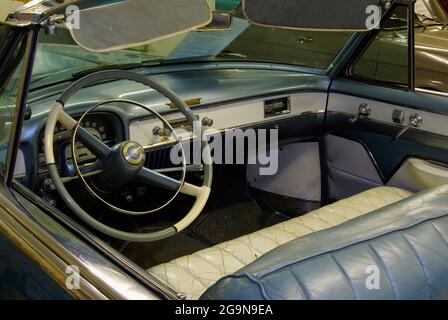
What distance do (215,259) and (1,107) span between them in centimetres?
83

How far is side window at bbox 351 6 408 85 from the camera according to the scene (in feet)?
8.51

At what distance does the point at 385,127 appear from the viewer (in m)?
2.56

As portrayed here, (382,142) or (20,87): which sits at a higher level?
(20,87)

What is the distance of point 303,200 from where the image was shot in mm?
3008

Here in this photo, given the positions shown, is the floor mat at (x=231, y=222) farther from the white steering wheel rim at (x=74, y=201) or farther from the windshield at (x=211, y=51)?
the white steering wheel rim at (x=74, y=201)

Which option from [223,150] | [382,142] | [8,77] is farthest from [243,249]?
[382,142]

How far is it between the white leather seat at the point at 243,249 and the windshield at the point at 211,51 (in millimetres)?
762

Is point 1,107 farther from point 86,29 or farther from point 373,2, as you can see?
point 373,2

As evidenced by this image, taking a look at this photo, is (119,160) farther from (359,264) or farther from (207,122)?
(359,264)

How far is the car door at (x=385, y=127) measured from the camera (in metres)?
2.38

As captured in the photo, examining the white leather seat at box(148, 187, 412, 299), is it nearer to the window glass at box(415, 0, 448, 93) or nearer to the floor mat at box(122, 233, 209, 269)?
the window glass at box(415, 0, 448, 93)

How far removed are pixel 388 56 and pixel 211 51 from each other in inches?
35.6

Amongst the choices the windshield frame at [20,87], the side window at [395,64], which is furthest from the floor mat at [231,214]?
the windshield frame at [20,87]
